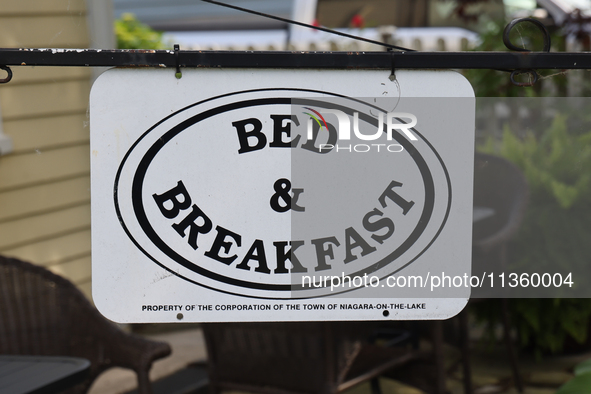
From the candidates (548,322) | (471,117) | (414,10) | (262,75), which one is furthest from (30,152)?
(414,10)

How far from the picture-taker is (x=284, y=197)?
3.55ft

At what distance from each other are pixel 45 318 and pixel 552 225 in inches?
68.6

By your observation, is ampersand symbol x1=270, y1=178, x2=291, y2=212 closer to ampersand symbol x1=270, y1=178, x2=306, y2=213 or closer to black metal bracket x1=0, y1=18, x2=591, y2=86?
ampersand symbol x1=270, y1=178, x2=306, y2=213

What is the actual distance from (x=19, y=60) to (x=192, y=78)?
303 millimetres

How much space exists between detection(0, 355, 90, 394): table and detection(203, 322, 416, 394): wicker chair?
522 millimetres

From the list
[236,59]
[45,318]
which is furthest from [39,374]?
[236,59]

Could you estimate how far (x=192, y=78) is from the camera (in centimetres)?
105

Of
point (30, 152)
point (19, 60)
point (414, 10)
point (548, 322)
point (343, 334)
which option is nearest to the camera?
point (19, 60)

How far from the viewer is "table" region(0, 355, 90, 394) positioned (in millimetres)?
1589

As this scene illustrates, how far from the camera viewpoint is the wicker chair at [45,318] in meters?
2.08

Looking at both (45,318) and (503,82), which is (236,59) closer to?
(45,318)

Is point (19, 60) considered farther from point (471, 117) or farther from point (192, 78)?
point (471, 117)

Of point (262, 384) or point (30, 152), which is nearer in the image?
point (262, 384)

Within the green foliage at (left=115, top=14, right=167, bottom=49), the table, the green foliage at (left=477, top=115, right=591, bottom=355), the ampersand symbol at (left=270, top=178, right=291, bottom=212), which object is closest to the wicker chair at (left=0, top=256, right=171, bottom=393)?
the table
